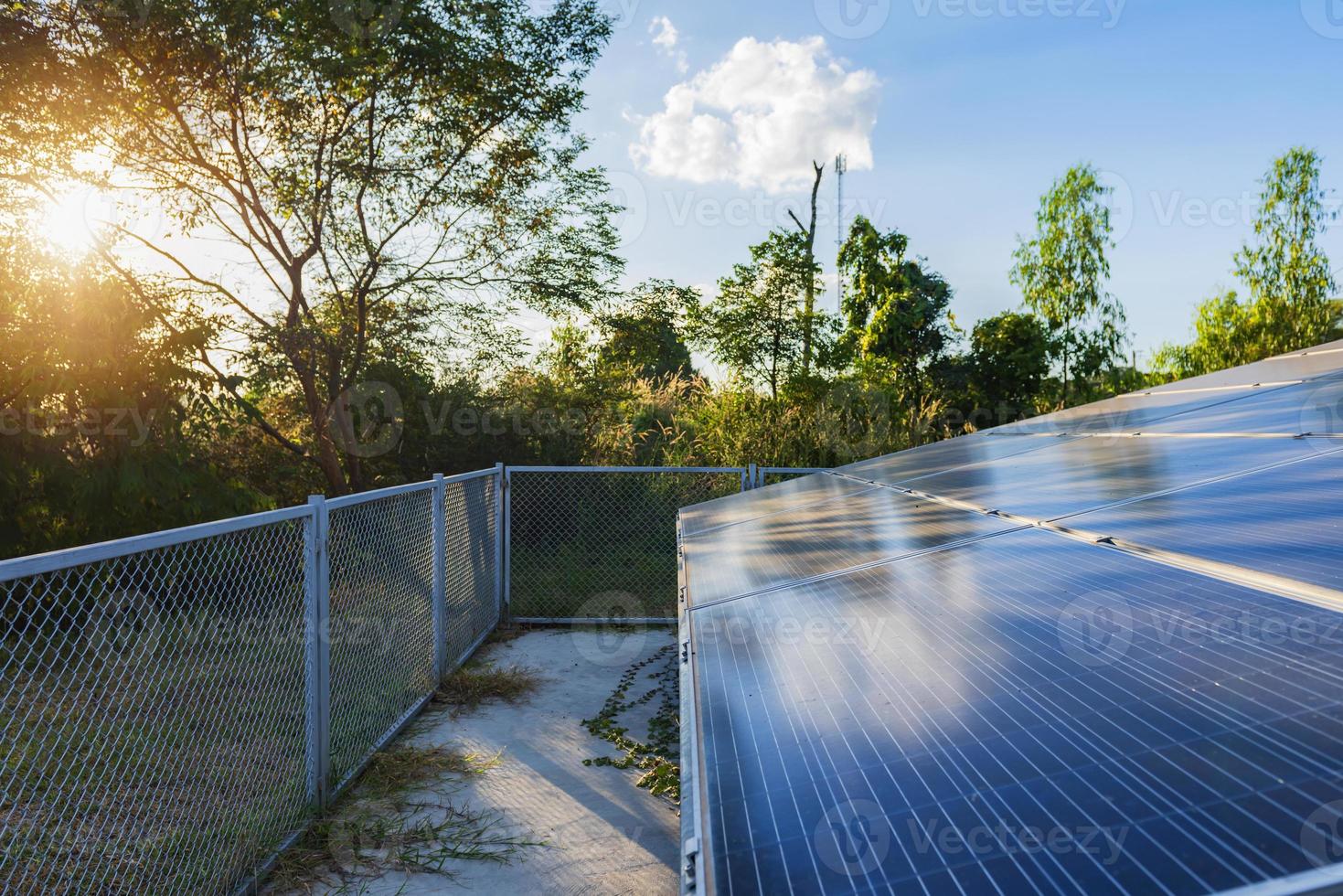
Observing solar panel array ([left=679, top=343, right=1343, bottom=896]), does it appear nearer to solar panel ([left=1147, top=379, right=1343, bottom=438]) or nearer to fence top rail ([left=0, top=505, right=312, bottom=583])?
solar panel ([left=1147, top=379, right=1343, bottom=438])

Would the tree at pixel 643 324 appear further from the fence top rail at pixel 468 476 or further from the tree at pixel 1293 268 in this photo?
the tree at pixel 1293 268

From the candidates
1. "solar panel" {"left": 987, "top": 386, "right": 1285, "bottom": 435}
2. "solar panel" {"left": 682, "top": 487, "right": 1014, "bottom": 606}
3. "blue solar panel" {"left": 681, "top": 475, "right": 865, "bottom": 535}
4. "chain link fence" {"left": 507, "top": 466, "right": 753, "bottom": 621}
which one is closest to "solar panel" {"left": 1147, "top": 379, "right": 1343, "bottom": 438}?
"solar panel" {"left": 987, "top": 386, "right": 1285, "bottom": 435}

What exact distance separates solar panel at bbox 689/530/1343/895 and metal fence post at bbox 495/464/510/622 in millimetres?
6914

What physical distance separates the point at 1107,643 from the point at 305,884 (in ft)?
12.1

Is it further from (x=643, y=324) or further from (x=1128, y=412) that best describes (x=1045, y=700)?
(x=643, y=324)

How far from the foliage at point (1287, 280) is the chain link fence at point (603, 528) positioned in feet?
59.2

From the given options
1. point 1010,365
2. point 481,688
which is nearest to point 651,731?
point 481,688

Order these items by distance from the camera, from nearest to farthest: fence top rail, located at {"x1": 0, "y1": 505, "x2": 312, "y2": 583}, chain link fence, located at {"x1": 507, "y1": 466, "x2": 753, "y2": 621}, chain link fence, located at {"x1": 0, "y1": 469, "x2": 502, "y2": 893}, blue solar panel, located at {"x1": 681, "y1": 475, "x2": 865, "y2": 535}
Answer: fence top rail, located at {"x1": 0, "y1": 505, "x2": 312, "y2": 583} → chain link fence, located at {"x1": 0, "y1": 469, "x2": 502, "y2": 893} → blue solar panel, located at {"x1": 681, "y1": 475, "x2": 865, "y2": 535} → chain link fence, located at {"x1": 507, "y1": 466, "x2": 753, "y2": 621}

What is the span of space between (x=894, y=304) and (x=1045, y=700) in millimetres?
20483

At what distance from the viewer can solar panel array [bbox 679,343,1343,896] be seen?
1.06 meters

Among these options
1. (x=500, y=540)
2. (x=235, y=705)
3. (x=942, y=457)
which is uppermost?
(x=942, y=457)

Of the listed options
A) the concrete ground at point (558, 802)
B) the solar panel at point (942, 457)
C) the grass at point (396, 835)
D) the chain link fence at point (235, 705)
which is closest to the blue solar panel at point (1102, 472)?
the solar panel at point (942, 457)

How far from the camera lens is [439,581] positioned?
6.64 m

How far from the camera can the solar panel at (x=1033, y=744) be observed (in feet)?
3.44
